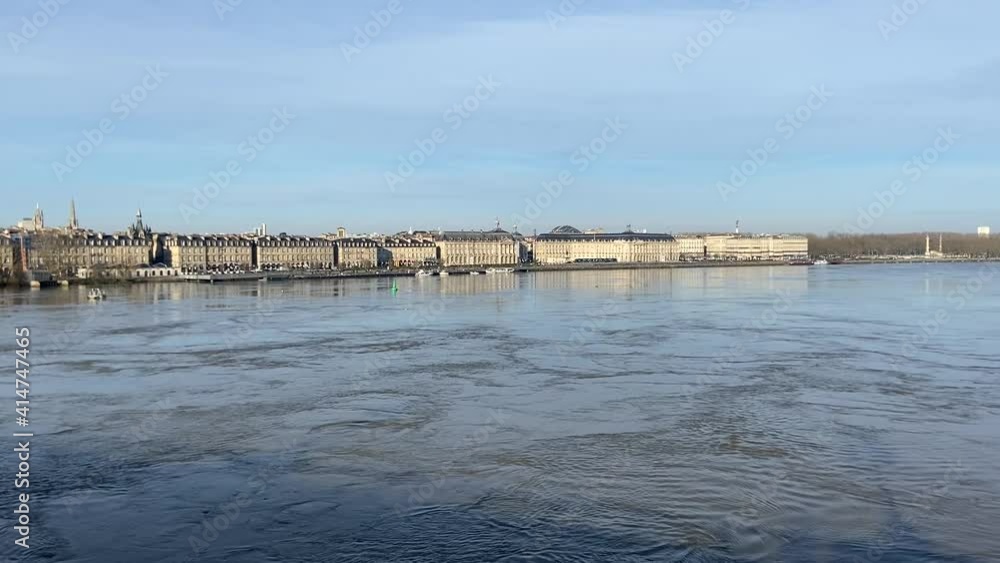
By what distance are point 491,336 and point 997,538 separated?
13.2 m

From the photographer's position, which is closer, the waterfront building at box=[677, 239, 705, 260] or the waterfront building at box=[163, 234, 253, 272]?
the waterfront building at box=[163, 234, 253, 272]

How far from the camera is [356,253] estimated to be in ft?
279

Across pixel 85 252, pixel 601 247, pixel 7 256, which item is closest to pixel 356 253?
pixel 85 252

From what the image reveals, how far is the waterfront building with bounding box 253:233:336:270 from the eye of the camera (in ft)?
261

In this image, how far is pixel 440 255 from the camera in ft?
302

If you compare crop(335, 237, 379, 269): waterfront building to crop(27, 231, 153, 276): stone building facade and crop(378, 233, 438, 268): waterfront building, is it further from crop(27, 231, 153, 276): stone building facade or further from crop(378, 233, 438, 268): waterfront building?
crop(27, 231, 153, 276): stone building facade

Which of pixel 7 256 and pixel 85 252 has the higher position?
pixel 85 252

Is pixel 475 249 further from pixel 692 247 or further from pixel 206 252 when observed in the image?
pixel 692 247

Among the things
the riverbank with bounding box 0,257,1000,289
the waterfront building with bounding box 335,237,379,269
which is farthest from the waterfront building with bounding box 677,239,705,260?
the waterfront building with bounding box 335,237,379,269

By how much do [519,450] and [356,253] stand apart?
257ft

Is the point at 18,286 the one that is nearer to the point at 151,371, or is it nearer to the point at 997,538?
the point at 151,371

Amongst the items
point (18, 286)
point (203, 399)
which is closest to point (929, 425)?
point (203, 399)

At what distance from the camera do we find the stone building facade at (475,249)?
3615 inches

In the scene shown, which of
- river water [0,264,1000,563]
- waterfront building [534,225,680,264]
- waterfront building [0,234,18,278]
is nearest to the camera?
river water [0,264,1000,563]
